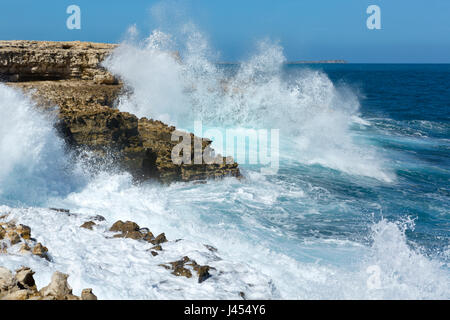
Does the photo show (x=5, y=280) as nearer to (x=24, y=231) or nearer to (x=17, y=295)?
(x=17, y=295)

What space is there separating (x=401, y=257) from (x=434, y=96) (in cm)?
2887

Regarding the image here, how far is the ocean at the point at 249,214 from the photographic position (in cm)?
424

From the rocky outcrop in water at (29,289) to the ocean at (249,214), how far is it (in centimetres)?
35

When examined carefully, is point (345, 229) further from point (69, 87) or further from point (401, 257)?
point (69, 87)

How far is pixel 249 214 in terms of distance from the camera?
21.6 ft

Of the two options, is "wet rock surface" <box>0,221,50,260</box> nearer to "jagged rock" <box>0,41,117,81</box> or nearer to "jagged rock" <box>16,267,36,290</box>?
"jagged rock" <box>16,267,36,290</box>

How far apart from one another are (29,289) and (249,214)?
154 inches

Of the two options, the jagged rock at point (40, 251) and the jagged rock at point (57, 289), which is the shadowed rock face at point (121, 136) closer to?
the jagged rock at point (40, 251)

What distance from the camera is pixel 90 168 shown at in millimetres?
7609

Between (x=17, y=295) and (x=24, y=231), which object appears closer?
(x=17, y=295)

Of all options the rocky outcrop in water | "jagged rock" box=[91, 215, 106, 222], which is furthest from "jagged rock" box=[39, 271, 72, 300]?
"jagged rock" box=[91, 215, 106, 222]

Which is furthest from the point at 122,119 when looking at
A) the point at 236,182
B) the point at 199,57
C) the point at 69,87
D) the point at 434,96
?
the point at 434,96

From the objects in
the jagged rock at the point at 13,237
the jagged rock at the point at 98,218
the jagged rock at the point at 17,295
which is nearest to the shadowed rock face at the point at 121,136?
the jagged rock at the point at 98,218

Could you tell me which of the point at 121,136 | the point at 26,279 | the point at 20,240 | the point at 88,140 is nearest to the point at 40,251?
the point at 20,240
